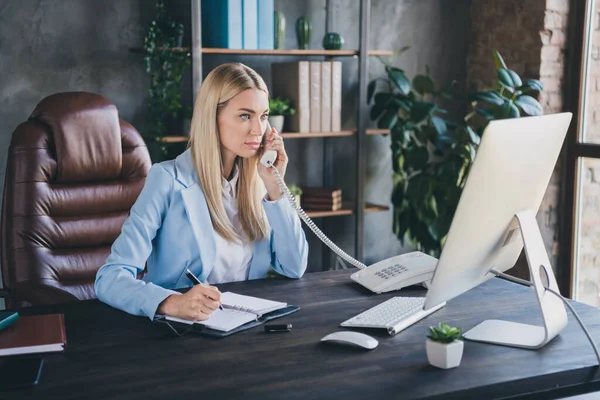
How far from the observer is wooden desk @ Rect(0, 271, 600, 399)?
1.40 m

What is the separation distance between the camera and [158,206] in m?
2.12

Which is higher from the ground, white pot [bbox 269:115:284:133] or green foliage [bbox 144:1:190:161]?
green foliage [bbox 144:1:190:161]

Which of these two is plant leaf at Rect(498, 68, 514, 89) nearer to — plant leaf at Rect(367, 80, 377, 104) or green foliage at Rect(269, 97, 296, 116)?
plant leaf at Rect(367, 80, 377, 104)

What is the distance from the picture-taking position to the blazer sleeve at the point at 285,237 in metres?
2.29

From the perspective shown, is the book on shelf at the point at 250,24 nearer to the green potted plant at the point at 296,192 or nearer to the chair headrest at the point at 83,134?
the green potted plant at the point at 296,192

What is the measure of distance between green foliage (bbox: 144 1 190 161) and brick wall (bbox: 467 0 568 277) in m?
1.73

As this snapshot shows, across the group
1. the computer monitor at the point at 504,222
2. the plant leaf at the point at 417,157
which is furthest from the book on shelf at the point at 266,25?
the computer monitor at the point at 504,222

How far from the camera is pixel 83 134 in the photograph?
267 cm

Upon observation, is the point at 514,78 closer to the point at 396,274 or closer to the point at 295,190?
the point at 295,190

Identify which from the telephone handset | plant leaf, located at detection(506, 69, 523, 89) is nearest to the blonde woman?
the telephone handset

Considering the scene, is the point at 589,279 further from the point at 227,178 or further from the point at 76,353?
the point at 76,353

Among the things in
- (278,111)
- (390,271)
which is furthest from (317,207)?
(390,271)

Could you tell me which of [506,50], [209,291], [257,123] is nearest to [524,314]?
[209,291]

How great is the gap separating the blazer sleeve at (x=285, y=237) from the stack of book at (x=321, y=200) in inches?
58.7
